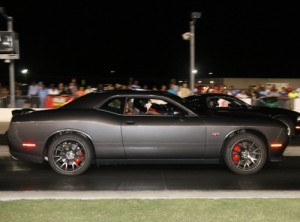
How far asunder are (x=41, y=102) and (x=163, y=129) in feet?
35.7

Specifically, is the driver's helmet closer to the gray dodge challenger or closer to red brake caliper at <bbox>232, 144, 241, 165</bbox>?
the gray dodge challenger

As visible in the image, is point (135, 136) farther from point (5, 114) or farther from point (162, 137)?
point (5, 114)

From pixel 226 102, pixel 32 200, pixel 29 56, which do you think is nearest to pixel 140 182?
pixel 32 200

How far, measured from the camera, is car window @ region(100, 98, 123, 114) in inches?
279

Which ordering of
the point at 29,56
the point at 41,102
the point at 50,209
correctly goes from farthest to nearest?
the point at 29,56
the point at 41,102
the point at 50,209

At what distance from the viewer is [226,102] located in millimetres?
10914

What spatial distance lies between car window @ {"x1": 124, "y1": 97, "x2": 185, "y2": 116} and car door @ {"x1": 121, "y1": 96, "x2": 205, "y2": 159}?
0.46 ft

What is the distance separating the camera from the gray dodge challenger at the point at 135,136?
6891mm

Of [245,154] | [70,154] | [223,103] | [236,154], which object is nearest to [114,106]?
[70,154]

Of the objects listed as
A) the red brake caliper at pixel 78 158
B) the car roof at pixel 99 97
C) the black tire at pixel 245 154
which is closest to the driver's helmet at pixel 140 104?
the car roof at pixel 99 97

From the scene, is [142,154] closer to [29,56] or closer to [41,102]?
[41,102]

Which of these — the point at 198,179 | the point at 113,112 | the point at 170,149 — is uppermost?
the point at 113,112

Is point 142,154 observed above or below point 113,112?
below

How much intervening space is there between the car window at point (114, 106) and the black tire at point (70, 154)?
644 millimetres
